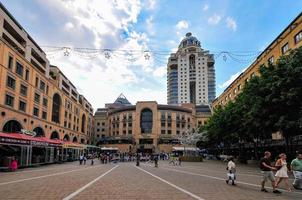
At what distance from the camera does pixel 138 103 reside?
385 ft

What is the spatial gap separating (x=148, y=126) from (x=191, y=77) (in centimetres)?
7389

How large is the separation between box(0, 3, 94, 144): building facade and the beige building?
41.5 metres

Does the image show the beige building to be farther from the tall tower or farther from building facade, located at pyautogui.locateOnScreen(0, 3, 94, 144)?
the tall tower

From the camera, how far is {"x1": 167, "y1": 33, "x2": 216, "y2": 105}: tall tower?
175500 mm

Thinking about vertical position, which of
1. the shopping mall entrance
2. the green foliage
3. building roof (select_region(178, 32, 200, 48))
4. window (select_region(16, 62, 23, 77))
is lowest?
the shopping mall entrance

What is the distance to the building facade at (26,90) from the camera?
40.1 meters

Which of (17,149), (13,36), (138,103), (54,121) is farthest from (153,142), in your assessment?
(17,149)

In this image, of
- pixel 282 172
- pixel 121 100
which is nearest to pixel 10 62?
pixel 282 172

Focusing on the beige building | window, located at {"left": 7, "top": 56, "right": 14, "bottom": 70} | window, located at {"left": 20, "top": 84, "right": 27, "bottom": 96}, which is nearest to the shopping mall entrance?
the beige building

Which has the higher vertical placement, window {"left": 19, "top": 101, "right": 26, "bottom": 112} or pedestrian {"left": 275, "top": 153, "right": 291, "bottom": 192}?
window {"left": 19, "top": 101, "right": 26, "bottom": 112}

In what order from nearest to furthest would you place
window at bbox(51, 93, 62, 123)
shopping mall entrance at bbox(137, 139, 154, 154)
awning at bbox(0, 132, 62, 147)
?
awning at bbox(0, 132, 62, 147) → window at bbox(51, 93, 62, 123) → shopping mall entrance at bbox(137, 139, 154, 154)

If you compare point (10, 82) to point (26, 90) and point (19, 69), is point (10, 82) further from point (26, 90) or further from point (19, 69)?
point (26, 90)

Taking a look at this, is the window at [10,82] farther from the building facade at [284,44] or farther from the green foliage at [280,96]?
the building facade at [284,44]

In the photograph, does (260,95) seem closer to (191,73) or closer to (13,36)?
(13,36)
